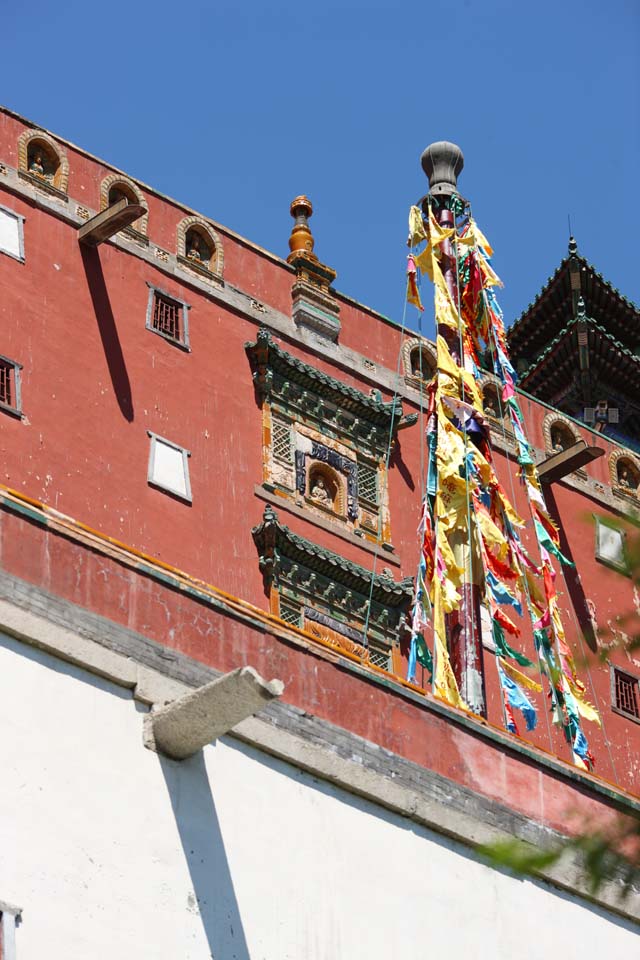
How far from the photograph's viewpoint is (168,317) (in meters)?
25.8

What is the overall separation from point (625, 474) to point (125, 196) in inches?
347

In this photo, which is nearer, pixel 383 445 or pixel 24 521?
pixel 24 521

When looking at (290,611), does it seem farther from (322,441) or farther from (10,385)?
(10,385)

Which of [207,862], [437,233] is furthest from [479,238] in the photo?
[207,862]

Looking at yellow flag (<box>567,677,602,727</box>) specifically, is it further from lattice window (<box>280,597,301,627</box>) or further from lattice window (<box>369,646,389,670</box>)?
lattice window (<box>280,597,301,627</box>)

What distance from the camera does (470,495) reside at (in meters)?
23.7

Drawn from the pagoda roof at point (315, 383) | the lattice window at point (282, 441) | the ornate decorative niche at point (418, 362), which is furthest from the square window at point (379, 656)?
the ornate decorative niche at point (418, 362)

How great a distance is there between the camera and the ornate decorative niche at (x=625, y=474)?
99.9ft

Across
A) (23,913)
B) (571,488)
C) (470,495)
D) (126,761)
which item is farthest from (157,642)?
(571,488)

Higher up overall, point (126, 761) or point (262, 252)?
point (262, 252)

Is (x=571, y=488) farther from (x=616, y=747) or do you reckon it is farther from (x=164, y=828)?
(x=164, y=828)

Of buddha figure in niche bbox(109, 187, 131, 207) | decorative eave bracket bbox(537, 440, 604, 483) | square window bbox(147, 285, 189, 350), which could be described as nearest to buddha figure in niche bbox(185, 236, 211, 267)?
square window bbox(147, 285, 189, 350)

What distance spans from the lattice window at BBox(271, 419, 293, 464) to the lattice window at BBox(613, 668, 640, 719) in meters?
5.30

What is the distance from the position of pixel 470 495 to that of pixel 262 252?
213 inches
